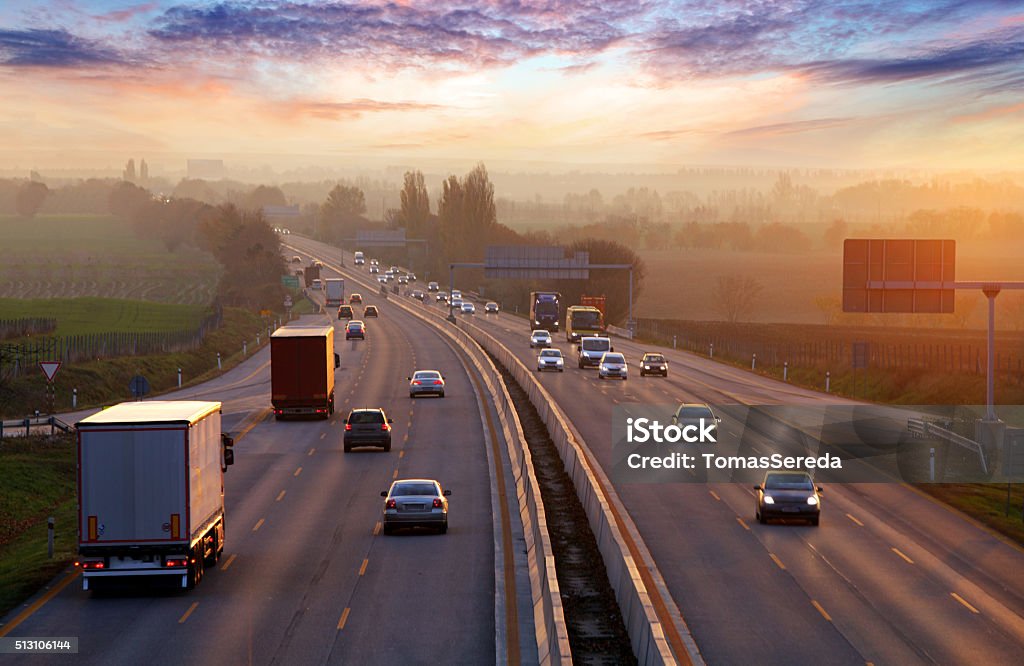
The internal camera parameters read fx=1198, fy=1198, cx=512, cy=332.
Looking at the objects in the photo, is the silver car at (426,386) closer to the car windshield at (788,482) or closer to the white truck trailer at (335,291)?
the car windshield at (788,482)

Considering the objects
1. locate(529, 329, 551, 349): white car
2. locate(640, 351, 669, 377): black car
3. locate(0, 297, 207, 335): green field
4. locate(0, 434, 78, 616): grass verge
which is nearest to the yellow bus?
locate(529, 329, 551, 349): white car

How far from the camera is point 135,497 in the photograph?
21.8 metres

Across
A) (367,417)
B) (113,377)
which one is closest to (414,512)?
(367,417)

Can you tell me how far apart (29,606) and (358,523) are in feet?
32.4

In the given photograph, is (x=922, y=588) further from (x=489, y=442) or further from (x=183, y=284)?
(x=183, y=284)

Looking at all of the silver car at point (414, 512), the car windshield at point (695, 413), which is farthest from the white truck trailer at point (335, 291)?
the silver car at point (414, 512)

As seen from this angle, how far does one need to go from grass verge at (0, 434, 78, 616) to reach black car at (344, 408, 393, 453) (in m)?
9.44

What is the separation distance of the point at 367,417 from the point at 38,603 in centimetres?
2173

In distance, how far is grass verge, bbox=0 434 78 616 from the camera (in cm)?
2412

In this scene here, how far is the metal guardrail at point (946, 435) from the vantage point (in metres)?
41.3

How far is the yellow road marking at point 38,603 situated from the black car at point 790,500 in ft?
54.3

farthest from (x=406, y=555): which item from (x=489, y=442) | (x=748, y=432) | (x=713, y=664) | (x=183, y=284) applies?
(x=183, y=284)

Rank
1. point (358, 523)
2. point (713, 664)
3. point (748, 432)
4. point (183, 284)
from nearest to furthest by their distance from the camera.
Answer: point (713, 664) → point (358, 523) → point (748, 432) → point (183, 284)

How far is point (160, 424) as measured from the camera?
71.6 ft
